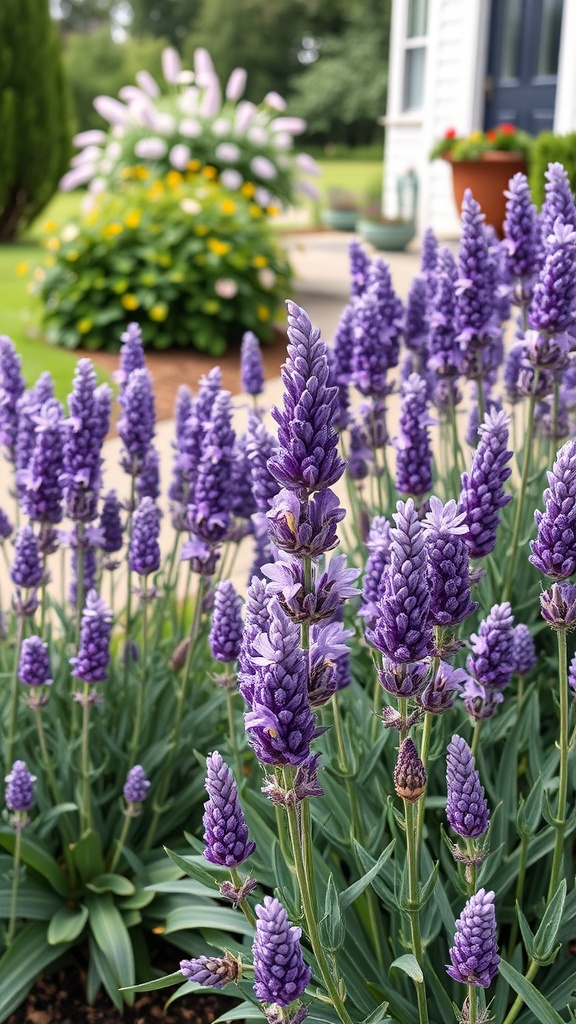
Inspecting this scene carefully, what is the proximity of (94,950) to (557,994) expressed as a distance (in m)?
1.14

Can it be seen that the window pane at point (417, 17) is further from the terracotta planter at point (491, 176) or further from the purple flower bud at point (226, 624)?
the purple flower bud at point (226, 624)

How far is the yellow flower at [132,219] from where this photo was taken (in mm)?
9414

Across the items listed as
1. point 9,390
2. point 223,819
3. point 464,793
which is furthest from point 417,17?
point 223,819

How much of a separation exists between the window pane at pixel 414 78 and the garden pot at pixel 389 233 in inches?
76.9

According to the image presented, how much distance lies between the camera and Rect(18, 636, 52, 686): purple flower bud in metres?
2.40

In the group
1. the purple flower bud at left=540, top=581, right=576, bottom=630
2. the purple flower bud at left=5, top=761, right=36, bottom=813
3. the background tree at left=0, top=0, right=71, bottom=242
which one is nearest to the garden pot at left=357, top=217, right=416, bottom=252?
the background tree at left=0, top=0, right=71, bottom=242

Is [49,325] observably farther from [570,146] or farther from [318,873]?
[318,873]

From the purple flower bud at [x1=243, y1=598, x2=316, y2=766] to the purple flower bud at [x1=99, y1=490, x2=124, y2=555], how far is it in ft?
5.42

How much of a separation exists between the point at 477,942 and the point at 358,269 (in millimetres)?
2447

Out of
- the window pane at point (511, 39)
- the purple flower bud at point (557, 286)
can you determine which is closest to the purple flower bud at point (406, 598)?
the purple flower bud at point (557, 286)

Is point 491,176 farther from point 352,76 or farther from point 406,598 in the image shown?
point 352,76

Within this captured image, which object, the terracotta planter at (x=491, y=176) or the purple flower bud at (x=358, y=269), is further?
the terracotta planter at (x=491, y=176)

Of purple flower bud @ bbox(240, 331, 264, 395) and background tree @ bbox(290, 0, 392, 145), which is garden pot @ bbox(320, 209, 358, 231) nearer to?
purple flower bud @ bbox(240, 331, 264, 395)

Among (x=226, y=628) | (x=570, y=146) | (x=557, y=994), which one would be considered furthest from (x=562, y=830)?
(x=570, y=146)
